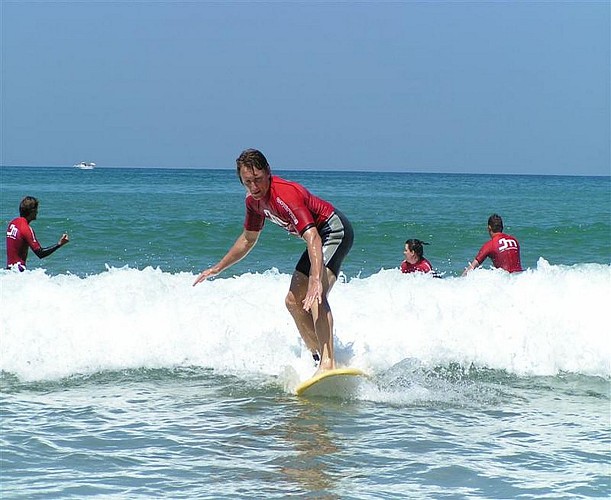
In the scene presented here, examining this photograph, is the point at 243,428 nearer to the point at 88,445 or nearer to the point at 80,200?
the point at 88,445

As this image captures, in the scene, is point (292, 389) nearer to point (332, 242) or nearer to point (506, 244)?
point (332, 242)

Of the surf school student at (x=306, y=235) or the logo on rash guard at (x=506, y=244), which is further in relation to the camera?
the logo on rash guard at (x=506, y=244)

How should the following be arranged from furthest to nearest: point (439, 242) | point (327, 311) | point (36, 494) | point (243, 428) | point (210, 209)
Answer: point (210, 209) < point (439, 242) < point (327, 311) < point (243, 428) < point (36, 494)

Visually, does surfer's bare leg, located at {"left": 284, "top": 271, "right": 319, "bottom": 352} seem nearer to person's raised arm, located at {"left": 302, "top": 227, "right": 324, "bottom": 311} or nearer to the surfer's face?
person's raised arm, located at {"left": 302, "top": 227, "right": 324, "bottom": 311}

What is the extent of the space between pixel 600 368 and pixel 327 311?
305 cm

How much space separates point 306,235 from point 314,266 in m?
0.23

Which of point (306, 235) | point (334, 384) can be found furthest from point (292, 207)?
point (334, 384)

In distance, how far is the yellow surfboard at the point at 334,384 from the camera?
6.50 metres

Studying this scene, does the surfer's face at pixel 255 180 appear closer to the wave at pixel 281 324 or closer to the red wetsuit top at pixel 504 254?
the wave at pixel 281 324

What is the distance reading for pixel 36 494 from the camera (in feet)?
14.9

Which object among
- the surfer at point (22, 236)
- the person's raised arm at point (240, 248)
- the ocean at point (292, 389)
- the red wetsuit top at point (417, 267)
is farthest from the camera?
the red wetsuit top at point (417, 267)

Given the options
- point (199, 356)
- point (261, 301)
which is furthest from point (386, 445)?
point (261, 301)

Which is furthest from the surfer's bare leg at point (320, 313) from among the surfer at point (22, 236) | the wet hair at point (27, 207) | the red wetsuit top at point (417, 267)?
the wet hair at point (27, 207)

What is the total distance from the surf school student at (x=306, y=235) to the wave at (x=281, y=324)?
0.54 meters
